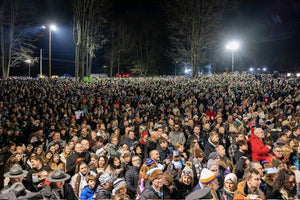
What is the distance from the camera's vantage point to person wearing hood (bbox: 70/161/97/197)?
17.2ft

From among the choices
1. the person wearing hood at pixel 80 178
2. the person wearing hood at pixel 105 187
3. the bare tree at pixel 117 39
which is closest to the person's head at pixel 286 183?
the person wearing hood at pixel 105 187

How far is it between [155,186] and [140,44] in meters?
55.7

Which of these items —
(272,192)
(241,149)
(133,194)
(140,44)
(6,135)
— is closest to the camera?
(272,192)

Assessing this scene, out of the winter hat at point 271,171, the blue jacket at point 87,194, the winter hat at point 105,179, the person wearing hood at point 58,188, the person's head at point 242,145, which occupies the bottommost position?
the blue jacket at point 87,194

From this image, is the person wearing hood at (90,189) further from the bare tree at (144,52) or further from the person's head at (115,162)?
the bare tree at (144,52)

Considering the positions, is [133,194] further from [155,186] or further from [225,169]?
[225,169]

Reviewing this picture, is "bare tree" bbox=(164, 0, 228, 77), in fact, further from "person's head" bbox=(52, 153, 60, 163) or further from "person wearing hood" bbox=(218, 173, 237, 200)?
"person wearing hood" bbox=(218, 173, 237, 200)

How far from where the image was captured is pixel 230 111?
13352 mm

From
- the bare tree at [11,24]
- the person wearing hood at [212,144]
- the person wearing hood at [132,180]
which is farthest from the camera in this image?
the bare tree at [11,24]

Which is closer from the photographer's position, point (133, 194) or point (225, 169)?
point (133, 194)

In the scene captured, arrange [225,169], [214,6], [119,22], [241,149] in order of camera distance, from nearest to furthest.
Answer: [225,169] < [241,149] < [214,6] < [119,22]

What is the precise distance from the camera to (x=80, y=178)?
17.6 feet

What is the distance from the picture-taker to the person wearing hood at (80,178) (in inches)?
206

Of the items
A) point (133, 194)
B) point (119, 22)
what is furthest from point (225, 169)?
point (119, 22)
